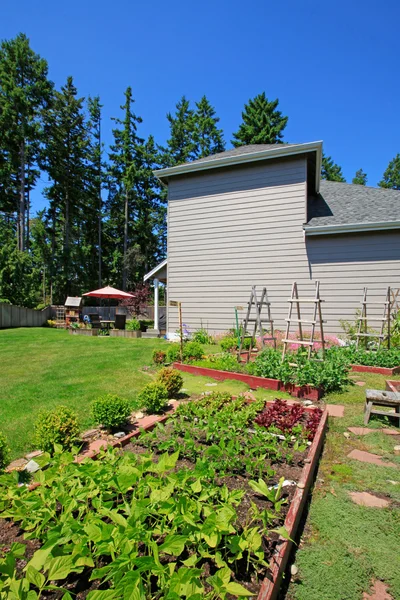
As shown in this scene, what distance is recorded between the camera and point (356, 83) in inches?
431

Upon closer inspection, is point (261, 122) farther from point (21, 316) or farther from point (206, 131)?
point (21, 316)

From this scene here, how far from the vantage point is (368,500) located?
235cm

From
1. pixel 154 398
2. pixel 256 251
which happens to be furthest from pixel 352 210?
pixel 154 398

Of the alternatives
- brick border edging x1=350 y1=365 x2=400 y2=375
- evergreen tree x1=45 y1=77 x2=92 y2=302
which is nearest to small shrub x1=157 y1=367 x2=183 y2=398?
brick border edging x1=350 y1=365 x2=400 y2=375

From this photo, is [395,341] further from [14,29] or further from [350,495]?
[14,29]

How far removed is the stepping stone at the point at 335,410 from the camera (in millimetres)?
4148

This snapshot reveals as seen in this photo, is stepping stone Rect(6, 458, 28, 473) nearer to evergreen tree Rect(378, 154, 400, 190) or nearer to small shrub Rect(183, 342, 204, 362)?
small shrub Rect(183, 342, 204, 362)

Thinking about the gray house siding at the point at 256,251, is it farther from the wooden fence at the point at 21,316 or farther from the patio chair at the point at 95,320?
the wooden fence at the point at 21,316

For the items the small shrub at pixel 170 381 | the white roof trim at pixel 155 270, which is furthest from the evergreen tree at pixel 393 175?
the small shrub at pixel 170 381

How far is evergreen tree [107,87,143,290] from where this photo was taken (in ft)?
101

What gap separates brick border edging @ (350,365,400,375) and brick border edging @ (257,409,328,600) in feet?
12.9

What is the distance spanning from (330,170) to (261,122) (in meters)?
15.6

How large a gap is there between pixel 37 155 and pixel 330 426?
3073 cm

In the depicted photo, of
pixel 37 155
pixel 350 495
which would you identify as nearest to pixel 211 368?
pixel 350 495
